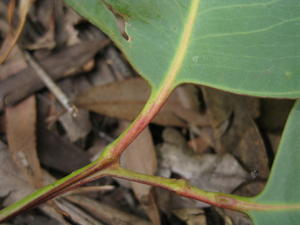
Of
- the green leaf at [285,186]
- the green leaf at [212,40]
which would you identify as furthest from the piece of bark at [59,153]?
the green leaf at [285,186]

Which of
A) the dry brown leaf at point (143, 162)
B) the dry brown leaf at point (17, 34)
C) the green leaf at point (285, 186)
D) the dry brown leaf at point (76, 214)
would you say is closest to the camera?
the green leaf at point (285, 186)

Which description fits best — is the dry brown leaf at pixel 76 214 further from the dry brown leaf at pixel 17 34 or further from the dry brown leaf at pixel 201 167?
the dry brown leaf at pixel 17 34

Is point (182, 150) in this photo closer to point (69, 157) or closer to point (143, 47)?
point (69, 157)

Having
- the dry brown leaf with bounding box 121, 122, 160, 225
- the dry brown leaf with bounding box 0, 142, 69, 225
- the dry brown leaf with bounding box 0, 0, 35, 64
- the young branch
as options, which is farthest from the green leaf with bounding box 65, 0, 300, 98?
the dry brown leaf with bounding box 0, 142, 69, 225

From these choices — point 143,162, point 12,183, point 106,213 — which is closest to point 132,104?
point 143,162

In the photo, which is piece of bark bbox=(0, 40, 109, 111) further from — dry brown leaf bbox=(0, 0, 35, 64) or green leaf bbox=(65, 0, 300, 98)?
green leaf bbox=(65, 0, 300, 98)
